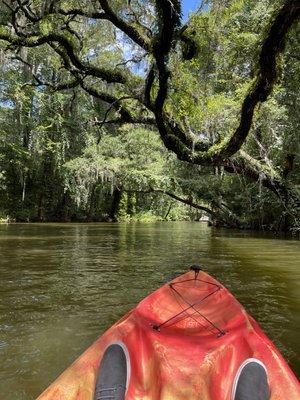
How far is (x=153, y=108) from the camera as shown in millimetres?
9961

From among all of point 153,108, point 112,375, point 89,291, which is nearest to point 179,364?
point 112,375

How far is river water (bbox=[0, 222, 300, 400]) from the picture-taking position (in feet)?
16.1

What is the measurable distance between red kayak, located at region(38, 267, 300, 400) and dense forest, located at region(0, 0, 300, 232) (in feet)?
12.9

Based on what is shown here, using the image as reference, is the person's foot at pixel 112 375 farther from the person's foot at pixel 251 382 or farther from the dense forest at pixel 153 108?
the dense forest at pixel 153 108

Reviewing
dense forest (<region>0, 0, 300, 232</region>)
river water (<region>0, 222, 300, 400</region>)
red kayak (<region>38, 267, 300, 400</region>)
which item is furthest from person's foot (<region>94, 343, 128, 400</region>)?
dense forest (<region>0, 0, 300, 232</region>)

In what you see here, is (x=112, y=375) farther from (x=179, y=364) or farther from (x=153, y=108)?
(x=153, y=108)

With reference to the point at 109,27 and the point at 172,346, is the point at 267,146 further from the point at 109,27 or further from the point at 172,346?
the point at 172,346

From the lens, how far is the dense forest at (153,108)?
927 cm

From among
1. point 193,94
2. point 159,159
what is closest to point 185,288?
point 193,94

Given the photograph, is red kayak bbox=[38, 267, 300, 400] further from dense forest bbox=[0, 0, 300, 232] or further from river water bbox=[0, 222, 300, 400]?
dense forest bbox=[0, 0, 300, 232]

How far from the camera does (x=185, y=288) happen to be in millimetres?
5641

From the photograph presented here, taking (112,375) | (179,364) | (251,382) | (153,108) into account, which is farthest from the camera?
(153,108)

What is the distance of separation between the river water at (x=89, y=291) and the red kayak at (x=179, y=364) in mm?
825

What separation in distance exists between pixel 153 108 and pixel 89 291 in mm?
4261
